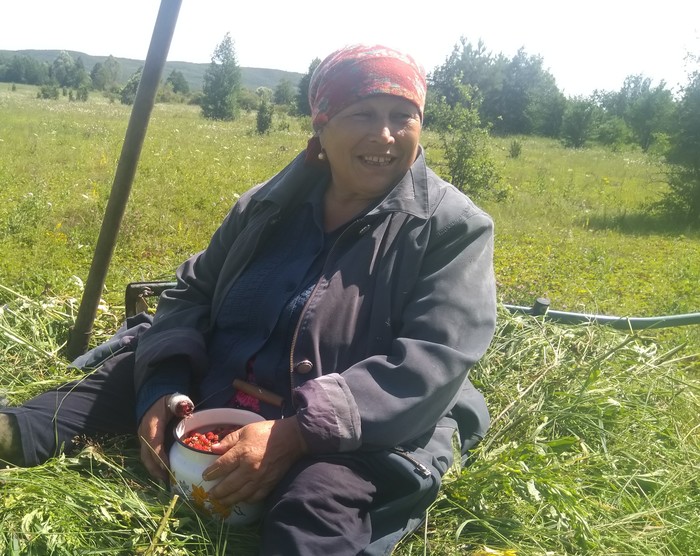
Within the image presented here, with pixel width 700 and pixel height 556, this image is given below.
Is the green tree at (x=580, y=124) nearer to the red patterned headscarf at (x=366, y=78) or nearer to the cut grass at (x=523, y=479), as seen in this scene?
the cut grass at (x=523, y=479)

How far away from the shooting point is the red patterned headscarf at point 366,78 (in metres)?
2.05

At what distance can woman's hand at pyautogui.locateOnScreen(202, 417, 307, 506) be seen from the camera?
1748 millimetres

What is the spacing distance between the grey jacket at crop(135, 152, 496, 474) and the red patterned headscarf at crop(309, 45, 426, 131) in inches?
10.3

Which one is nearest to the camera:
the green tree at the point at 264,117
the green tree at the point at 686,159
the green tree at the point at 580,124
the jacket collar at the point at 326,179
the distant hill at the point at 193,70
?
the jacket collar at the point at 326,179

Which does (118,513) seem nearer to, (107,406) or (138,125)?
(107,406)

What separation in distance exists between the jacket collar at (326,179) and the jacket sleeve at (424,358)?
0.28 feet

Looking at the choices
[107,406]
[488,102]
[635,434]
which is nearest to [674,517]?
[635,434]

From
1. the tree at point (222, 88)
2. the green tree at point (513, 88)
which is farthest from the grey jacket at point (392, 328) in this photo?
the green tree at point (513, 88)

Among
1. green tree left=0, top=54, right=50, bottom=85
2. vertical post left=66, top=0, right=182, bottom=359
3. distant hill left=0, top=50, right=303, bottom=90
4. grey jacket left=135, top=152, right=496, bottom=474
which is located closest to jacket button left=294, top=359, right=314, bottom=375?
grey jacket left=135, top=152, right=496, bottom=474

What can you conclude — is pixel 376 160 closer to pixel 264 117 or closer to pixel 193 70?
pixel 264 117

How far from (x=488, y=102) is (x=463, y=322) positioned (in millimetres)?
49147

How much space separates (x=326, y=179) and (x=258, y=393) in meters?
0.85

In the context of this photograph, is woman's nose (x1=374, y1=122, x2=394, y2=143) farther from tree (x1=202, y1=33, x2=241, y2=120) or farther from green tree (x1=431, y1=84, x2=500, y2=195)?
tree (x1=202, y1=33, x2=241, y2=120)

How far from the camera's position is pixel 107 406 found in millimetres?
2279
